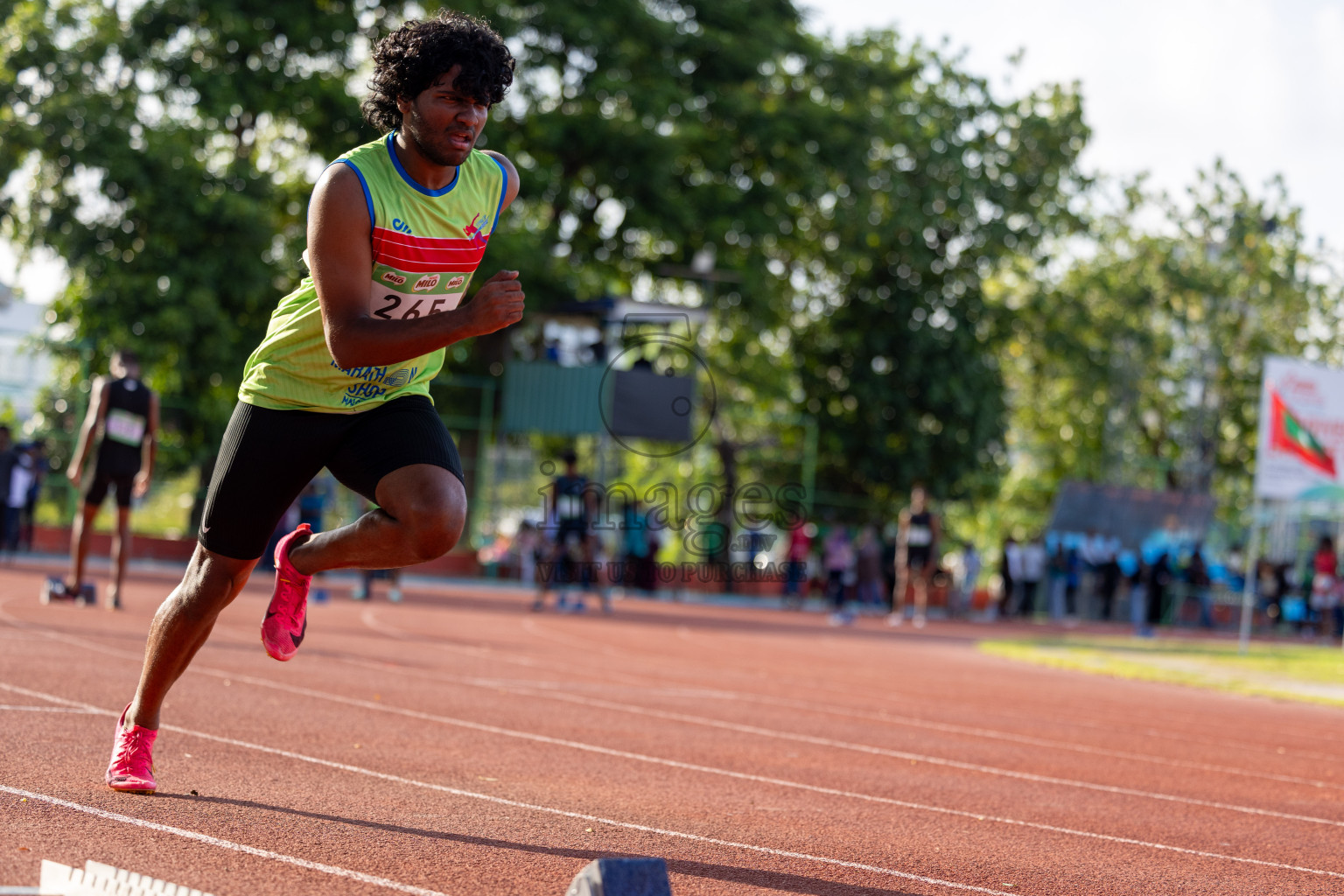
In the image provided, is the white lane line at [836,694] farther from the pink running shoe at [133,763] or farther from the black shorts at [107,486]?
the pink running shoe at [133,763]

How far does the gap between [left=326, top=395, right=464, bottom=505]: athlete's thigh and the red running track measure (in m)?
1.01

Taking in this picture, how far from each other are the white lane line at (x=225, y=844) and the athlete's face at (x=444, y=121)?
6.23 ft

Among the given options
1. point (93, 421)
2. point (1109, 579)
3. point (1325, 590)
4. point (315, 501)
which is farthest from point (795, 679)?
point (1325, 590)

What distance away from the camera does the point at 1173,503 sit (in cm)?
2959

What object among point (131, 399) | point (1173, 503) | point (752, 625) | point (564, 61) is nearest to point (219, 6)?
point (564, 61)

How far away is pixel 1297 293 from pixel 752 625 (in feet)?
89.0

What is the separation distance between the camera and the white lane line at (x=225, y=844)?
12.0 feet

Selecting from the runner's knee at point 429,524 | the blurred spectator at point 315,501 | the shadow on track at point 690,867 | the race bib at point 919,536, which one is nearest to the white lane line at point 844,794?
the shadow on track at point 690,867

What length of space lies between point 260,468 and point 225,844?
A: 104 cm

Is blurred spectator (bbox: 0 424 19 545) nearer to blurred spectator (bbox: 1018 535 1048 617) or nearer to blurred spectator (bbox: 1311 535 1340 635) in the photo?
blurred spectator (bbox: 1018 535 1048 617)

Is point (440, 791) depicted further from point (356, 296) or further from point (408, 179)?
point (408, 179)

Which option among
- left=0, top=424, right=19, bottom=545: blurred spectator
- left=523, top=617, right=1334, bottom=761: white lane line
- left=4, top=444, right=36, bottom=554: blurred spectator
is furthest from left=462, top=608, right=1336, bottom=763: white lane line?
left=0, top=424, right=19, bottom=545: blurred spectator

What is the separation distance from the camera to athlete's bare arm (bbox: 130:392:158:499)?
10.6 m

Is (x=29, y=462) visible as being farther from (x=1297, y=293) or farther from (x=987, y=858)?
(x=1297, y=293)
